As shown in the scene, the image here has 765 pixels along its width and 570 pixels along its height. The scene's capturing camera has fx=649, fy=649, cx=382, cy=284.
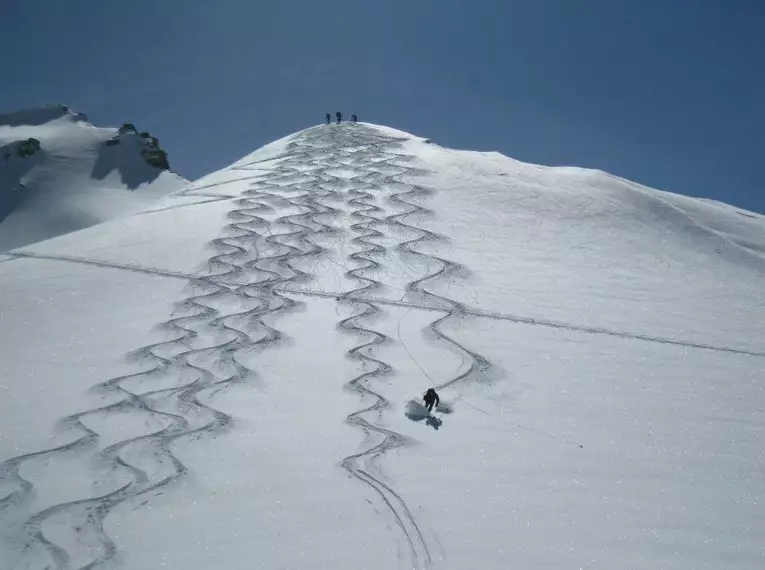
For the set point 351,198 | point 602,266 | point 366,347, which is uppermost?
point 351,198

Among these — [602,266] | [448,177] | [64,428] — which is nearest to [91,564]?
[64,428]

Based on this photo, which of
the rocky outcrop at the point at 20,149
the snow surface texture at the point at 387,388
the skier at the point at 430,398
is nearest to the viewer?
the snow surface texture at the point at 387,388

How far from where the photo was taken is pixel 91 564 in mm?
4770

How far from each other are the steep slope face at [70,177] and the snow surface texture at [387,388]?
30.7m

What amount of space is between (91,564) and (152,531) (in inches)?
19.9

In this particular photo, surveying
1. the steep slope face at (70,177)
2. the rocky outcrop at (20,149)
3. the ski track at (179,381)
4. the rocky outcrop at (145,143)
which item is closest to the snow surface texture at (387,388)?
the ski track at (179,381)

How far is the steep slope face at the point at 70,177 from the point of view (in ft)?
137

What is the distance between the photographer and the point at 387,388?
7.89m

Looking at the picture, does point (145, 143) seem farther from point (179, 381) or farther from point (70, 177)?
Result: point (179, 381)

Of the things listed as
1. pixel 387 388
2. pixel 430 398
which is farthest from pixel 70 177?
pixel 430 398

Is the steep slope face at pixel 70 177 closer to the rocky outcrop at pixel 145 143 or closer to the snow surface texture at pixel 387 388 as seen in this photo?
the rocky outcrop at pixel 145 143

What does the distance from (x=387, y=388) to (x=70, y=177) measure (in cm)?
4665

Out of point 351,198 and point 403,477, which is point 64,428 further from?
point 351,198

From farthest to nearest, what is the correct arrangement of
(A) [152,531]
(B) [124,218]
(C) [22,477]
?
(B) [124,218] → (C) [22,477] → (A) [152,531]
